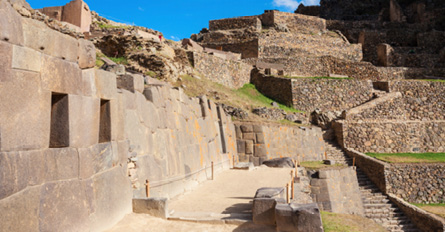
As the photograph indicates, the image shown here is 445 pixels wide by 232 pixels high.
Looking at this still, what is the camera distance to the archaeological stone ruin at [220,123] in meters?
4.02

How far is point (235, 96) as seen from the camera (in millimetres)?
21000

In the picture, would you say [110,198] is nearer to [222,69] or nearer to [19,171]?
[19,171]

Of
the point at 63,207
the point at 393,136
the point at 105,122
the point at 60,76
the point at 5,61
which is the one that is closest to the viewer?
the point at 5,61

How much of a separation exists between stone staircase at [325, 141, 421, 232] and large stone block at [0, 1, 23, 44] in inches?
560

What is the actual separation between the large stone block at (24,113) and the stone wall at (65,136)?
0.01 m

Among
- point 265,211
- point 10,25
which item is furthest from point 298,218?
point 10,25

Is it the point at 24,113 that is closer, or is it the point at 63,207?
the point at 24,113

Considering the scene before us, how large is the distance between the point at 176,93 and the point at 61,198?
5.41 meters

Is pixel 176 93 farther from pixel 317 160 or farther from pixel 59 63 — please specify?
pixel 317 160

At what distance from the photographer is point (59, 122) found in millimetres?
4371

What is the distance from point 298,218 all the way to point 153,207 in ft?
7.54

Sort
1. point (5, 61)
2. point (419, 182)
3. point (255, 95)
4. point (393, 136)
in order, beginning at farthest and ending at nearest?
point (255, 95) → point (393, 136) → point (419, 182) → point (5, 61)

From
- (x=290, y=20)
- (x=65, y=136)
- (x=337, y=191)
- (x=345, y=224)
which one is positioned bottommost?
(x=337, y=191)

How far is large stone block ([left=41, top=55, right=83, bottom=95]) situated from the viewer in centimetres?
411
